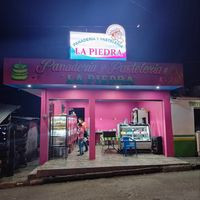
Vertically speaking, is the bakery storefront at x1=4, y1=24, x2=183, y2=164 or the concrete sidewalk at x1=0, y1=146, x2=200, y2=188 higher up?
the bakery storefront at x1=4, y1=24, x2=183, y2=164

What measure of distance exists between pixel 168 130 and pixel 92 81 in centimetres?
457

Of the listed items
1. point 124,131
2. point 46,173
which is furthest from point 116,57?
point 46,173

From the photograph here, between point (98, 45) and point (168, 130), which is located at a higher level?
point (98, 45)

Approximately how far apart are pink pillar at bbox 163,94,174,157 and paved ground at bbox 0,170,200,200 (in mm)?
2933

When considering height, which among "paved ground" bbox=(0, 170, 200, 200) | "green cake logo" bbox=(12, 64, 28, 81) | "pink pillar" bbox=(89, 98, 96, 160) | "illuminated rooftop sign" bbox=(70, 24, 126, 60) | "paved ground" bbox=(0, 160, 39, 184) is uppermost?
"illuminated rooftop sign" bbox=(70, 24, 126, 60)

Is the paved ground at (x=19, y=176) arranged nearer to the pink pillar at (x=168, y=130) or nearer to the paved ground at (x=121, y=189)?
the paved ground at (x=121, y=189)

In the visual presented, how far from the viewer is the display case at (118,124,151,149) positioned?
38.3ft

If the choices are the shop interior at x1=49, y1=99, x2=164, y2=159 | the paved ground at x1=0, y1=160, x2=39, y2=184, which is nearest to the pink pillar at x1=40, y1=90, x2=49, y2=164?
the shop interior at x1=49, y1=99, x2=164, y2=159

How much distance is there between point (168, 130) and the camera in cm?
1066

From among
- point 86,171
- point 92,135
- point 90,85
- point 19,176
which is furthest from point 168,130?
point 19,176

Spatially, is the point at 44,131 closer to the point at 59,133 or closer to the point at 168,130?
the point at 59,133

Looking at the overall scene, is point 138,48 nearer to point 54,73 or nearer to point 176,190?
point 54,73

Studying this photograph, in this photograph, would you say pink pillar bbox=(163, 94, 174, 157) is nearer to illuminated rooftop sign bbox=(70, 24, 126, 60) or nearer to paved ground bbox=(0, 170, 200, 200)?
paved ground bbox=(0, 170, 200, 200)

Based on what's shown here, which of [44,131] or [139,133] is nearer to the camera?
[44,131]
